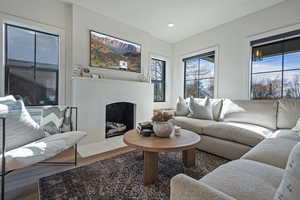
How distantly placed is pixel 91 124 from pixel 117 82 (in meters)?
0.98

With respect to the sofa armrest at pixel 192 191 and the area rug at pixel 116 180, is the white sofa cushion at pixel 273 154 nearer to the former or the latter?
the area rug at pixel 116 180

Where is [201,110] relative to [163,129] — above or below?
above

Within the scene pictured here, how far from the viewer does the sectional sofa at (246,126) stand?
1945 millimetres

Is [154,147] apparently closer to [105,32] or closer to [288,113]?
[288,113]

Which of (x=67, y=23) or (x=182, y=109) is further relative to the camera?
(x=182, y=109)

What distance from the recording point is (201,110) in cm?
291

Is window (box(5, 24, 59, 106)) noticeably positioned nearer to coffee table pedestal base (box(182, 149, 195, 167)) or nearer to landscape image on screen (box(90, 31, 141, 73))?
landscape image on screen (box(90, 31, 141, 73))

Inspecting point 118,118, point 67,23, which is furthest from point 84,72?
point 118,118

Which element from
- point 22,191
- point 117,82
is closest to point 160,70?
point 117,82

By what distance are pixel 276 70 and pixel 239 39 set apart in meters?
0.95

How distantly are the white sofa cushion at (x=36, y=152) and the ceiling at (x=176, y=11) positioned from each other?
236 cm

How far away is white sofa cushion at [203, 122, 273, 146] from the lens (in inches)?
73.6

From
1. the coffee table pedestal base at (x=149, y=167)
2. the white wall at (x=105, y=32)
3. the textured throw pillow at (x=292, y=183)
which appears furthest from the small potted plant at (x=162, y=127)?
the white wall at (x=105, y=32)

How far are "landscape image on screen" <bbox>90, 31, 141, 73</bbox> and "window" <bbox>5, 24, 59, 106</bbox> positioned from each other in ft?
2.21
